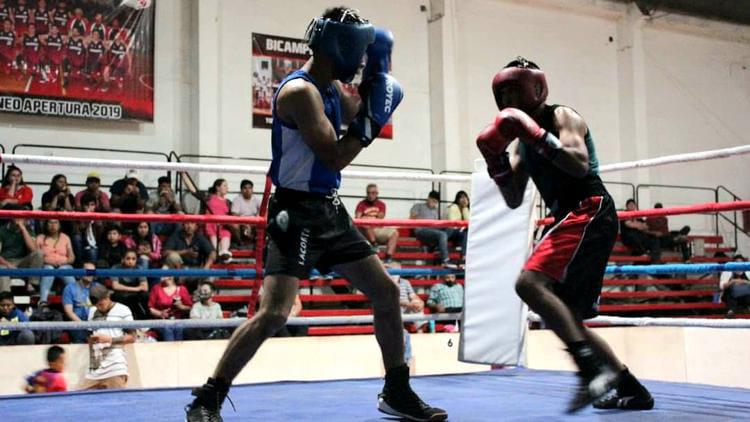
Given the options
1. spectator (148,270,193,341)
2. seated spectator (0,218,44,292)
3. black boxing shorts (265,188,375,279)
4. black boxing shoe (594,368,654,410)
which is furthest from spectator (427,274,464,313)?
black boxing shorts (265,188,375,279)

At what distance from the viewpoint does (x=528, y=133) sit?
7.94 feet

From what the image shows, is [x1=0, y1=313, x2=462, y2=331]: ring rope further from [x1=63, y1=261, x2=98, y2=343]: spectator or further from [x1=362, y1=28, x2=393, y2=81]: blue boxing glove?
[x1=63, y1=261, x2=98, y2=343]: spectator

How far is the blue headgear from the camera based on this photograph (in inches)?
94.0

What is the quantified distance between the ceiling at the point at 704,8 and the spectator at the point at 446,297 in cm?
624

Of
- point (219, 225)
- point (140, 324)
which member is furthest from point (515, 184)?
point (219, 225)

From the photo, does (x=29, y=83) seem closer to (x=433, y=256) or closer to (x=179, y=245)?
(x=179, y=245)

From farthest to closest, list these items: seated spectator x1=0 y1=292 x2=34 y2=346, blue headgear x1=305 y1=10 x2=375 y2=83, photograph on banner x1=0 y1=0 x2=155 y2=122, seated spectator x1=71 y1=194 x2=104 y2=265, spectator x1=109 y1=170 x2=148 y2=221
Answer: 1. photograph on banner x1=0 y1=0 x2=155 y2=122
2. spectator x1=109 y1=170 x2=148 y2=221
3. seated spectator x1=71 y1=194 x2=104 y2=265
4. seated spectator x1=0 y1=292 x2=34 y2=346
5. blue headgear x1=305 y1=10 x2=375 y2=83

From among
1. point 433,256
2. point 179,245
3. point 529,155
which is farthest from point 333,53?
point 433,256

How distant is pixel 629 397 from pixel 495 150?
2.95ft

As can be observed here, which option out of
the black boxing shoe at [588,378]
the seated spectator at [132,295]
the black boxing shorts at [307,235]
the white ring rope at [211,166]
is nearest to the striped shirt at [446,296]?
the seated spectator at [132,295]

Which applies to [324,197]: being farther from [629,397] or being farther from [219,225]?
[219,225]

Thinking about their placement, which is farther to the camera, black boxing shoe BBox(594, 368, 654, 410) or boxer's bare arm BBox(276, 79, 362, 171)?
black boxing shoe BBox(594, 368, 654, 410)

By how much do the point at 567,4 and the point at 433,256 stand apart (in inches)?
196

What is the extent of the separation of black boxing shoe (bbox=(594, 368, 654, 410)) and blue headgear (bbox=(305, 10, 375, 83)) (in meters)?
1.28
